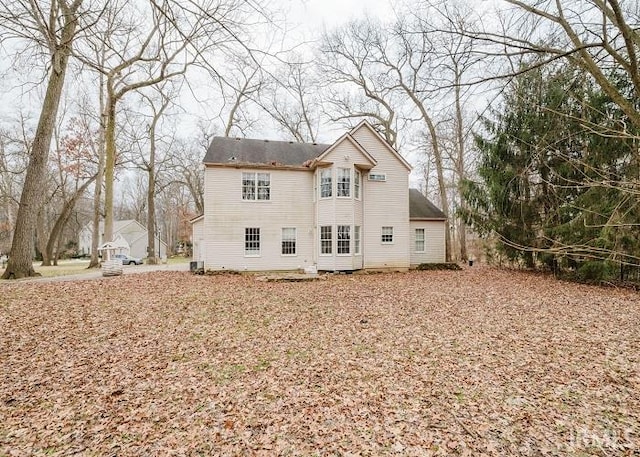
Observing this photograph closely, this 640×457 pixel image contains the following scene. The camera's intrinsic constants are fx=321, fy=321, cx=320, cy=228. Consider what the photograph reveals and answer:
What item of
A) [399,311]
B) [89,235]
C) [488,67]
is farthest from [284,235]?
[89,235]

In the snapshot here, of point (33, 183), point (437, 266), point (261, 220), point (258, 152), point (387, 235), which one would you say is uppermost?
point (258, 152)

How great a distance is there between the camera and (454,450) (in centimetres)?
313

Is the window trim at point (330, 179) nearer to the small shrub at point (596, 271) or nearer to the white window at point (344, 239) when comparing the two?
the white window at point (344, 239)

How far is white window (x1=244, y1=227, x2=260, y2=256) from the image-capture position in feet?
53.5

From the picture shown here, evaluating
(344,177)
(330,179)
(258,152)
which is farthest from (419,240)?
(258,152)

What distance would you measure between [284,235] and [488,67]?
12157 mm

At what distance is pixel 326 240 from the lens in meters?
16.4

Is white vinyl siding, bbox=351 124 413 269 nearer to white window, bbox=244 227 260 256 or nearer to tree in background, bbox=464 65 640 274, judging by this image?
tree in background, bbox=464 65 640 274

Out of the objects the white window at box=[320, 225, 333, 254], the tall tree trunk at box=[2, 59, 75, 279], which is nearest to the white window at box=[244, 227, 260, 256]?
the white window at box=[320, 225, 333, 254]

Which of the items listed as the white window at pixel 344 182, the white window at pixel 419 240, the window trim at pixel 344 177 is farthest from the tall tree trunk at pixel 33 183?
the white window at pixel 419 240

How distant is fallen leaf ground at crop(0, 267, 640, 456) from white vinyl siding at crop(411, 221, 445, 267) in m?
10.7

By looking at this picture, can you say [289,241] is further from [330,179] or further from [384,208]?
[384,208]

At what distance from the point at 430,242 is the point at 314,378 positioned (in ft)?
55.3

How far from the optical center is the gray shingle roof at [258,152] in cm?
1645
